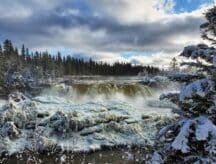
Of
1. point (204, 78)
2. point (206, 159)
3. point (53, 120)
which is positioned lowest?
point (53, 120)

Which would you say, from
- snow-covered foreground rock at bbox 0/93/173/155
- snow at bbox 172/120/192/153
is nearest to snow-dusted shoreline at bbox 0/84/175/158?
snow-covered foreground rock at bbox 0/93/173/155

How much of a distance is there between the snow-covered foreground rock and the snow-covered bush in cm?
926

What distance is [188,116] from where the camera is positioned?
6500 mm

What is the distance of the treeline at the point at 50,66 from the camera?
55.7 metres

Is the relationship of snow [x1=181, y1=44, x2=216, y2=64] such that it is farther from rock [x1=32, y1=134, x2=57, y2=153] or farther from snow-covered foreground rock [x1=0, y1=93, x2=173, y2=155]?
rock [x1=32, y1=134, x2=57, y2=153]

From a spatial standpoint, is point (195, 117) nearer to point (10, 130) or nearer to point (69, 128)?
point (69, 128)

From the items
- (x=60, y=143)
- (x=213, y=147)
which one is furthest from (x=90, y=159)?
(x=213, y=147)

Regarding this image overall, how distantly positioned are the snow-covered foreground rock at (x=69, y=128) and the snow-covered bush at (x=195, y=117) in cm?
926

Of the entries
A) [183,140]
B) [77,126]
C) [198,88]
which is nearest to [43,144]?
[77,126]

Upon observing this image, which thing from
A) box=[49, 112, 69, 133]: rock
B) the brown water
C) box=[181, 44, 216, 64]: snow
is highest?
box=[181, 44, 216, 64]: snow

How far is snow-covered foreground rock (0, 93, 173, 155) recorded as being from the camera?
53.7 ft

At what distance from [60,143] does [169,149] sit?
35.6ft

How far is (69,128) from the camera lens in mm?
17828

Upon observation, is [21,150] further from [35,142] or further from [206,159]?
[206,159]
